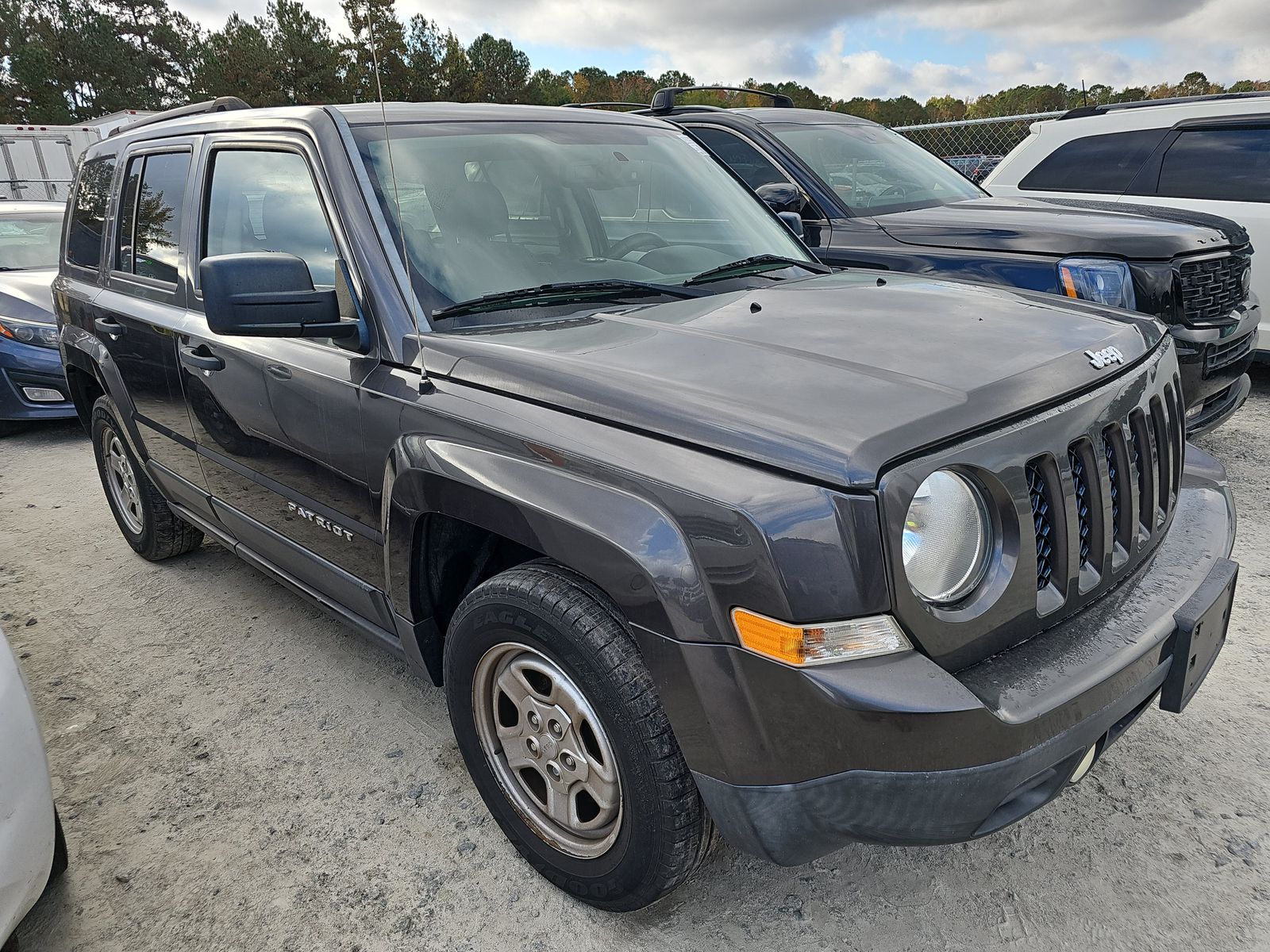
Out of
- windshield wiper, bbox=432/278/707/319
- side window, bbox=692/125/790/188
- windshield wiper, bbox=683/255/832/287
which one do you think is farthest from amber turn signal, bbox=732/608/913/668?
side window, bbox=692/125/790/188

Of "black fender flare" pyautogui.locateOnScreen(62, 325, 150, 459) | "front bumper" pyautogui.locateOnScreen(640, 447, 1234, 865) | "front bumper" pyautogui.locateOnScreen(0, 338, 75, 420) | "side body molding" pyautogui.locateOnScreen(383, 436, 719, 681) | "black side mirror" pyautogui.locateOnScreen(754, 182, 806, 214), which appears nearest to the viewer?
"front bumper" pyautogui.locateOnScreen(640, 447, 1234, 865)

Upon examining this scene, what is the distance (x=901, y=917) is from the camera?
84.1 inches

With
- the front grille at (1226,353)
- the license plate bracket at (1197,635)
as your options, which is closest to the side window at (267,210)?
the license plate bracket at (1197,635)

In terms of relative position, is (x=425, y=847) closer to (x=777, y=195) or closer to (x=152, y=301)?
(x=152, y=301)

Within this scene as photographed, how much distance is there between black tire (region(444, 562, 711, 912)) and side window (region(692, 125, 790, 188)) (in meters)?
3.92

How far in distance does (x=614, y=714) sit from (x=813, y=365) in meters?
0.81

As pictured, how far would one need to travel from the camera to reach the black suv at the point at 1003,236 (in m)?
4.29

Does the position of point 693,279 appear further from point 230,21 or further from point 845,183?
point 230,21

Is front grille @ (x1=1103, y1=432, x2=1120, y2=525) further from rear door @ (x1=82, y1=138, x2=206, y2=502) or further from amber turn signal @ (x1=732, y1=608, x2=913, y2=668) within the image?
rear door @ (x1=82, y1=138, x2=206, y2=502)

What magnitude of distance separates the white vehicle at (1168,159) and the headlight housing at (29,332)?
6.99 metres

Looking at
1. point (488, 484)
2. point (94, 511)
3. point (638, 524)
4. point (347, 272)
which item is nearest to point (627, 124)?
point (347, 272)

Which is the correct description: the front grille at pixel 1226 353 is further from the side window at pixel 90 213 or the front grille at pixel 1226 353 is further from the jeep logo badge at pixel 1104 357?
the side window at pixel 90 213

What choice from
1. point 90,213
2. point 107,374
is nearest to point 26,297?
point 90,213

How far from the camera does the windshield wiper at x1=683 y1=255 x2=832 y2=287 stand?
275 centimetres
